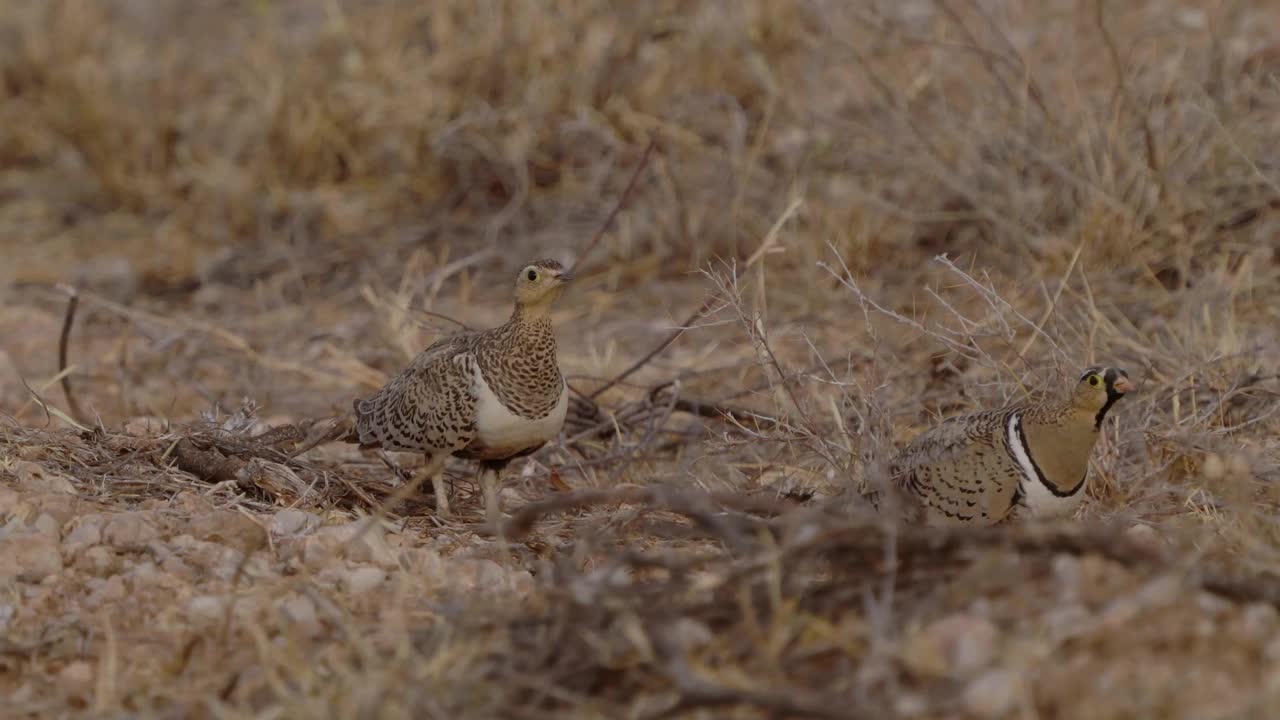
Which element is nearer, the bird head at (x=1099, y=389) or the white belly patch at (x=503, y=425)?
the bird head at (x=1099, y=389)

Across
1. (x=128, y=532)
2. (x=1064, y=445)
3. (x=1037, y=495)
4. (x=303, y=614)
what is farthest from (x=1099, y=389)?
(x=128, y=532)

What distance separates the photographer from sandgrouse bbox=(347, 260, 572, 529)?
4453 mm

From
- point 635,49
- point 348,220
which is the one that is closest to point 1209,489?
point 635,49

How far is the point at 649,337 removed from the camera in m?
7.00

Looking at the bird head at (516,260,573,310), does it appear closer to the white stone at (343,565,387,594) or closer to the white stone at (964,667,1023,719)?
the white stone at (343,565,387,594)

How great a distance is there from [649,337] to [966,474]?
3042 mm

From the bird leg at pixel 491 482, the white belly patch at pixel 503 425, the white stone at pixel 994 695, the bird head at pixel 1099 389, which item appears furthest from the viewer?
the bird leg at pixel 491 482

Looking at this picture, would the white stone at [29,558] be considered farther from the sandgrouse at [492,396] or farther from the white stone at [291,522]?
the sandgrouse at [492,396]

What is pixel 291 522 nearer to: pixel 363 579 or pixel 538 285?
pixel 363 579

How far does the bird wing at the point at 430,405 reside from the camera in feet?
14.8

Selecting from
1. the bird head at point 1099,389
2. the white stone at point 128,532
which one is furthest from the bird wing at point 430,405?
the bird head at point 1099,389

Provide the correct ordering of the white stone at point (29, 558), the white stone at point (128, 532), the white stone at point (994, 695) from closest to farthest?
the white stone at point (994, 695), the white stone at point (29, 558), the white stone at point (128, 532)

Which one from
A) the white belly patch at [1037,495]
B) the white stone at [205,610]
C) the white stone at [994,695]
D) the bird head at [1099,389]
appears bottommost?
the white belly patch at [1037,495]

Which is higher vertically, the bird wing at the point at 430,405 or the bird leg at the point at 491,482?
the bird wing at the point at 430,405
